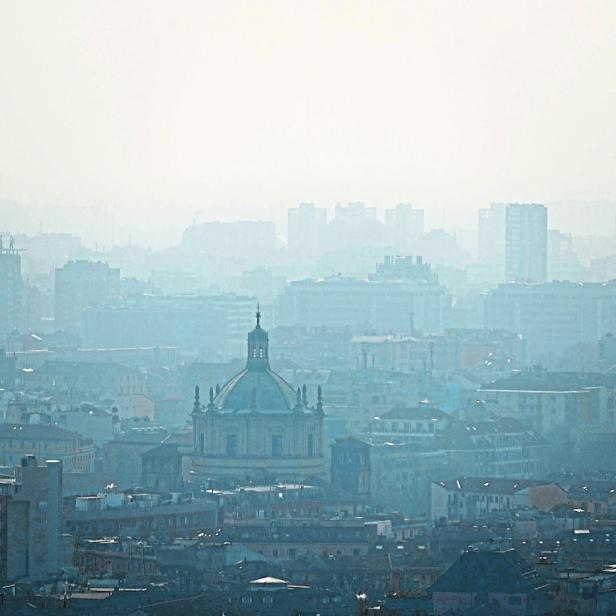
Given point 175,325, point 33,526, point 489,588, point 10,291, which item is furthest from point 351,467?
point 10,291

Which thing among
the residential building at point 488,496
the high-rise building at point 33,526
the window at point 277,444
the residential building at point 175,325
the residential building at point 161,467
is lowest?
the high-rise building at point 33,526

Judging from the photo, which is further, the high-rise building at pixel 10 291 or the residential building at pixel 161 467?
the high-rise building at pixel 10 291

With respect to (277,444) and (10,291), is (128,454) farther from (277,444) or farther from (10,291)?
(10,291)

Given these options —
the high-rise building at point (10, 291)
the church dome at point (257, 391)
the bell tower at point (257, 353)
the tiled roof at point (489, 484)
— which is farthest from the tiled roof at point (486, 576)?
the high-rise building at point (10, 291)

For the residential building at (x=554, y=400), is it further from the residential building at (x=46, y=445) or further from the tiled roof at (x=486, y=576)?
the tiled roof at (x=486, y=576)

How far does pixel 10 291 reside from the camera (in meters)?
196

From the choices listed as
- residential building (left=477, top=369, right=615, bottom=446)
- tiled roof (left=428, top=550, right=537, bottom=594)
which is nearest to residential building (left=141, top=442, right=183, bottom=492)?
residential building (left=477, top=369, right=615, bottom=446)

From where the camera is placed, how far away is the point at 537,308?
196 metres

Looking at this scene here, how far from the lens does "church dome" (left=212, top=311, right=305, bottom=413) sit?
346 feet

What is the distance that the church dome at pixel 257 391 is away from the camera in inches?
4149

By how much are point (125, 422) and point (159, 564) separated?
45.2 meters

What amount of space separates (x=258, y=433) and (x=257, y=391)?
1131mm

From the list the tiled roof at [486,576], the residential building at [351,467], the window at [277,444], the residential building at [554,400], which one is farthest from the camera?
the residential building at [554,400]

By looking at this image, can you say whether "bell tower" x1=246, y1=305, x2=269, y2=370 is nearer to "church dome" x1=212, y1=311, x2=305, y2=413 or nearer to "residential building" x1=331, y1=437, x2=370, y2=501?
"church dome" x1=212, y1=311, x2=305, y2=413
